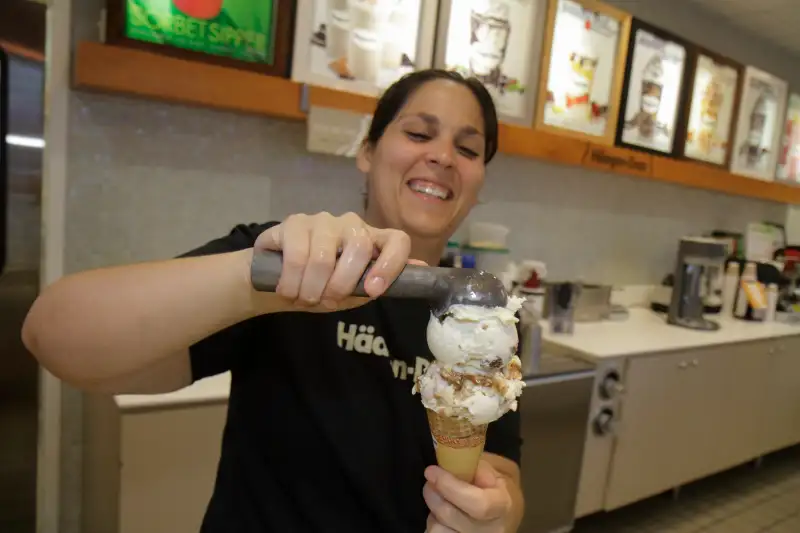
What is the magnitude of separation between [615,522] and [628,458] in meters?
0.51

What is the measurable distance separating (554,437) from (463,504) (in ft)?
5.20

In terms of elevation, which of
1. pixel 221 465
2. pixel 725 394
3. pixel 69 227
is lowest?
pixel 725 394

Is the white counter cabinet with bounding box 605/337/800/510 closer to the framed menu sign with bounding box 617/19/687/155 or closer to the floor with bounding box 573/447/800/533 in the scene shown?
the floor with bounding box 573/447/800/533

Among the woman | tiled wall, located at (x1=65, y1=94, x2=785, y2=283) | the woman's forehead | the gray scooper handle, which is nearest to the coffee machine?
tiled wall, located at (x1=65, y1=94, x2=785, y2=283)

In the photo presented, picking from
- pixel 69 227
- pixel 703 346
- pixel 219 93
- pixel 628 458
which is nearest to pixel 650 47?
pixel 703 346

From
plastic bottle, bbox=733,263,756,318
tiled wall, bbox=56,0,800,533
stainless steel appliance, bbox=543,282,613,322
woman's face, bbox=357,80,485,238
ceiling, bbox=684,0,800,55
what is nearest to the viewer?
woman's face, bbox=357,80,485,238

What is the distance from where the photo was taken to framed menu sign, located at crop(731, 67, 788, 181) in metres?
3.53

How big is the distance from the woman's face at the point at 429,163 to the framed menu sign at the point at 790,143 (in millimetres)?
3812

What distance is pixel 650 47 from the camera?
2.99 meters

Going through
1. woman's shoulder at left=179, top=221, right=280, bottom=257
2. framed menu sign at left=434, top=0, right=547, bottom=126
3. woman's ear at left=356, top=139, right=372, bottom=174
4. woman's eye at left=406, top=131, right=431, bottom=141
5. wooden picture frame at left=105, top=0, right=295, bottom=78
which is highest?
framed menu sign at left=434, top=0, right=547, bottom=126

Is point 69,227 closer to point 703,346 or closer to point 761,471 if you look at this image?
point 703,346

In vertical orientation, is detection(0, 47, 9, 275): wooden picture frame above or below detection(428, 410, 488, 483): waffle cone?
above

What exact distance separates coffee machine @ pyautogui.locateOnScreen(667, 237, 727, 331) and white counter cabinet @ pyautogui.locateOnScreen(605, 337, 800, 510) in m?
0.28

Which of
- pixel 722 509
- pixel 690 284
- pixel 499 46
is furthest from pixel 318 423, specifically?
pixel 722 509
